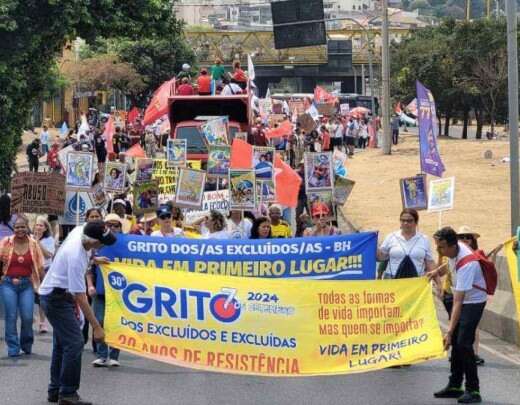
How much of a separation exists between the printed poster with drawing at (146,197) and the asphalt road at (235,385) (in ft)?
17.0

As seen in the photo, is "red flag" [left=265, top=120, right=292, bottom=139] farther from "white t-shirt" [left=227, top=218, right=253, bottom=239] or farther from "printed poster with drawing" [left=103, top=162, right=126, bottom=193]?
"white t-shirt" [left=227, top=218, right=253, bottom=239]

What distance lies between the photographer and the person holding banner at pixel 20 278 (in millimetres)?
13266

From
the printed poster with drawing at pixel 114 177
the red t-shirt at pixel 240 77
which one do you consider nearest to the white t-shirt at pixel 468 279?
the printed poster with drawing at pixel 114 177

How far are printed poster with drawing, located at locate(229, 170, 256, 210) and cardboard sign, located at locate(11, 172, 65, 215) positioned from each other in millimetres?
2210

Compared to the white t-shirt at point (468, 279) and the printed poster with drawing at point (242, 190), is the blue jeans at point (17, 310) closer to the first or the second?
the printed poster with drawing at point (242, 190)

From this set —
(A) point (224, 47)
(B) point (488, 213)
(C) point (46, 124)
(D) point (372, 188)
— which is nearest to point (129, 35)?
(B) point (488, 213)

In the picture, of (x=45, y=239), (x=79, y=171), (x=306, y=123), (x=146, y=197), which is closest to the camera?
(x=45, y=239)

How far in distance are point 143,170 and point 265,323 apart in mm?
9051

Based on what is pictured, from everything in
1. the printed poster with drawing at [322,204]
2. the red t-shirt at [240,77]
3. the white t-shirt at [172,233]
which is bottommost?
the printed poster with drawing at [322,204]

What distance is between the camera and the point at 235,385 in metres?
11.9

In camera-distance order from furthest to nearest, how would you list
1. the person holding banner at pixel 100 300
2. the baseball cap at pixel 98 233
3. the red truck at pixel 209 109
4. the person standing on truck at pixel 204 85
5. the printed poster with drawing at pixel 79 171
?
1. the person standing on truck at pixel 204 85
2. the red truck at pixel 209 109
3. the printed poster with drawing at pixel 79 171
4. the person holding banner at pixel 100 300
5. the baseball cap at pixel 98 233

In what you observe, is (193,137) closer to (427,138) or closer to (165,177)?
(165,177)

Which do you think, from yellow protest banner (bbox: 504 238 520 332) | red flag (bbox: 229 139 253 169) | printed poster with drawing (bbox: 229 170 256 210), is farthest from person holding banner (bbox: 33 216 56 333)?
→ yellow protest banner (bbox: 504 238 520 332)

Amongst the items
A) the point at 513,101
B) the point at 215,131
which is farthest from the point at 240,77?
the point at 513,101
